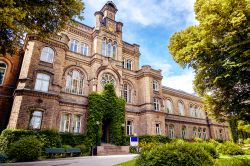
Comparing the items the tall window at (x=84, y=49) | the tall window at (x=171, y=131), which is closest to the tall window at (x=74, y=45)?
the tall window at (x=84, y=49)

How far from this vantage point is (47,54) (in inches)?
842

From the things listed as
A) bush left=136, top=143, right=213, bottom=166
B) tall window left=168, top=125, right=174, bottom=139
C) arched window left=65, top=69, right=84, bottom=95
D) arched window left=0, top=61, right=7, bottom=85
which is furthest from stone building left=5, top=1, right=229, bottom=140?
bush left=136, top=143, right=213, bottom=166

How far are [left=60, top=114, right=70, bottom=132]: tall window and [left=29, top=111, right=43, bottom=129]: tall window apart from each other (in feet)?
9.68

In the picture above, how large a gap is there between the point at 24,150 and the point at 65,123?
7.48 m

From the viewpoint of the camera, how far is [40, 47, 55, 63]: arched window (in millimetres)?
21016

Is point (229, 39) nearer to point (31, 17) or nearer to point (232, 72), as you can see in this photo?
point (232, 72)

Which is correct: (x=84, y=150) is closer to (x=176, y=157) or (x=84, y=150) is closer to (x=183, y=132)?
(x=176, y=157)

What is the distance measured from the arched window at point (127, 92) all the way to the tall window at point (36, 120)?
524 inches

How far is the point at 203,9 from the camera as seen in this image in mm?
11070

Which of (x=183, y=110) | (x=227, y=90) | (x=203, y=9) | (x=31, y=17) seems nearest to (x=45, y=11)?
(x=31, y=17)

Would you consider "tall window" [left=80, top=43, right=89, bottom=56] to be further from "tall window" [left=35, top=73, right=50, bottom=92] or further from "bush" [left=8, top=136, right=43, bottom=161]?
"bush" [left=8, top=136, right=43, bottom=161]

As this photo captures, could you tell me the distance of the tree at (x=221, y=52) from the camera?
10.3m

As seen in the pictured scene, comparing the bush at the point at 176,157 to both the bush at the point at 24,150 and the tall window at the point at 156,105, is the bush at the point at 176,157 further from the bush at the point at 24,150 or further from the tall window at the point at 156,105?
the tall window at the point at 156,105

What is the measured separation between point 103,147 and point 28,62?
12572 millimetres
